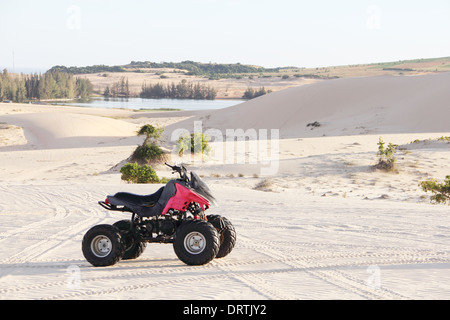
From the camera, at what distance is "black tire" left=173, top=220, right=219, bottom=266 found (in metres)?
6.54

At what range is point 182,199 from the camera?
21.7 ft

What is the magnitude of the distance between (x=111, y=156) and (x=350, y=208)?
18716 mm

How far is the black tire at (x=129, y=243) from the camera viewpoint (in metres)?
6.91

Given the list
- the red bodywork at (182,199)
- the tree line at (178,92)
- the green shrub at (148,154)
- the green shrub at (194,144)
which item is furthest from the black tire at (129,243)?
the tree line at (178,92)

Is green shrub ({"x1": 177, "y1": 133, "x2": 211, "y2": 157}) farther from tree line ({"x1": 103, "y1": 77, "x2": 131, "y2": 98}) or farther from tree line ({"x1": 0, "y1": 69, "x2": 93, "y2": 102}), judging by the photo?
tree line ({"x1": 103, "y1": 77, "x2": 131, "y2": 98})

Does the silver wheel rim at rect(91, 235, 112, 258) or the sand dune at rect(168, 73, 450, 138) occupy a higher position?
the sand dune at rect(168, 73, 450, 138)

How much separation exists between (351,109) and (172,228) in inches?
1627

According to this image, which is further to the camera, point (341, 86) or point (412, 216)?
point (341, 86)

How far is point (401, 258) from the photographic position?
7.06 metres

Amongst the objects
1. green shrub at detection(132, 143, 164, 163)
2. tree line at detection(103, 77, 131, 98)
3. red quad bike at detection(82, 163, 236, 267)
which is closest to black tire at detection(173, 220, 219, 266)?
red quad bike at detection(82, 163, 236, 267)

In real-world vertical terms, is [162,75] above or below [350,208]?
above

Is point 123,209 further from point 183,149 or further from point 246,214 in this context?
point 183,149

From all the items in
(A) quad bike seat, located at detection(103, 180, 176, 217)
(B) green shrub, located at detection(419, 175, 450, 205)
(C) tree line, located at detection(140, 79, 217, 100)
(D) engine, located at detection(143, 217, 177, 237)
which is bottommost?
(B) green shrub, located at detection(419, 175, 450, 205)

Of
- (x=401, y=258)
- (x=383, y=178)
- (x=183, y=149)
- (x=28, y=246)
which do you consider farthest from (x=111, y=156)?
(x=401, y=258)
